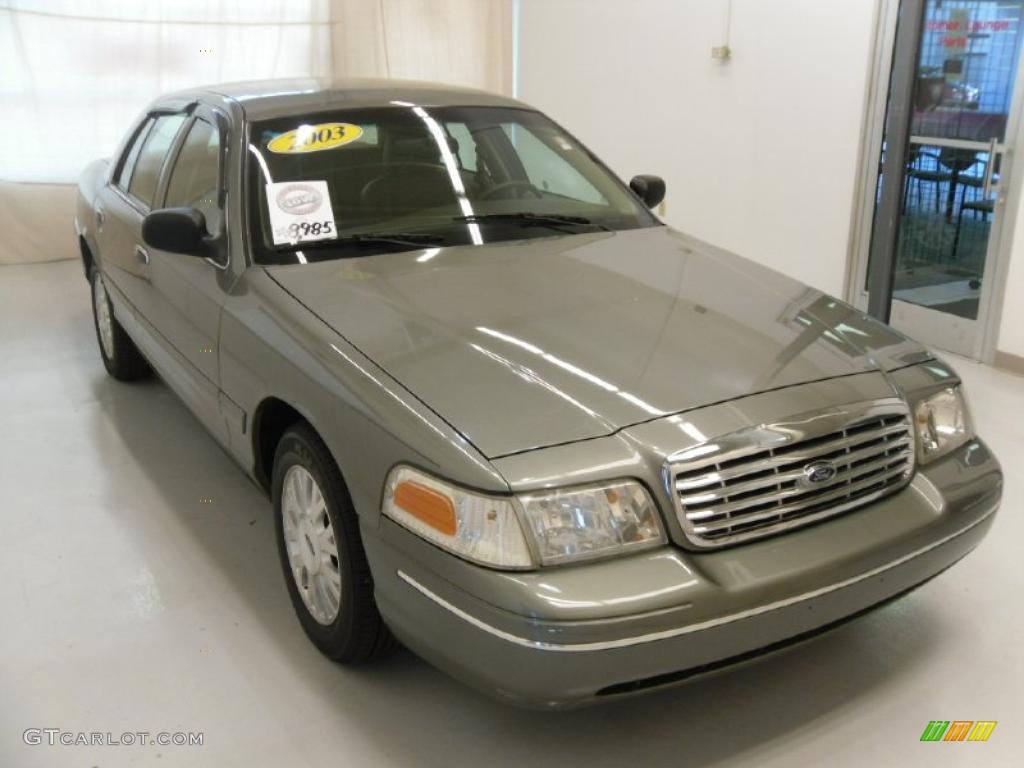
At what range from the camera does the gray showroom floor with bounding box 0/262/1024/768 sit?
203cm

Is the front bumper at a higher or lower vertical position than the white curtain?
lower

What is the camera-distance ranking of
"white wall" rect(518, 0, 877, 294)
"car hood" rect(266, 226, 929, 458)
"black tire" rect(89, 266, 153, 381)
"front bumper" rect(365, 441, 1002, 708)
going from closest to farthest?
1. "front bumper" rect(365, 441, 1002, 708)
2. "car hood" rect(266, 226, 929, 458)
3. "black tire" rect(89, 266, 153, 381)
4. "white wall" rect(518, 0, 877, 294)

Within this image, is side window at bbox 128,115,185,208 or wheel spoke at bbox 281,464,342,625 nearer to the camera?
wheel spoke at bbox 281,464,342,625

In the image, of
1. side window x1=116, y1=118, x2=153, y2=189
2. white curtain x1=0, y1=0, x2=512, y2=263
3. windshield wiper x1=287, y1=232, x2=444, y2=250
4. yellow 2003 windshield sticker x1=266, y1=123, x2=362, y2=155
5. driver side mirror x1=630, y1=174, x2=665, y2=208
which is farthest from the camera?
white curtain x1=0, y1=0, x2=512, y2=263

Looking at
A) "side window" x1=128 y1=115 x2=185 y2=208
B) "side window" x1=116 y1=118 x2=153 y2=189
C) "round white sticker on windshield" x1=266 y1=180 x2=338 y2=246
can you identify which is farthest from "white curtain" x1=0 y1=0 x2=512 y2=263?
"round white sticker on windshield" x1=266 y1=180 x2=338 y2=246

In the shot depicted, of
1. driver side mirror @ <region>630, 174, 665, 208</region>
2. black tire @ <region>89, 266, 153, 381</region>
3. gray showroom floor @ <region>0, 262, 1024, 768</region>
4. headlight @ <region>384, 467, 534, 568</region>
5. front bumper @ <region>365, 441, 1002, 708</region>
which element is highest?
driver side mirror @ <region>630, 174, 665, 208</region>

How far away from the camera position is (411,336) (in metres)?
2.14

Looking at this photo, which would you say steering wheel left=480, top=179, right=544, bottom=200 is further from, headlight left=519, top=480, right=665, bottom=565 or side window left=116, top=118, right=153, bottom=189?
→ side window left=116, top=118, right=153, bottom=189

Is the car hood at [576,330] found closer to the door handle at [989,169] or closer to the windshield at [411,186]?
the windshield at [411,186]

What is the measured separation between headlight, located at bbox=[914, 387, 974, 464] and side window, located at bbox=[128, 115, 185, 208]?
2493 millimetres

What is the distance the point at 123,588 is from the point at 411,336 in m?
1.16

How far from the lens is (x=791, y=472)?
6.19 ft

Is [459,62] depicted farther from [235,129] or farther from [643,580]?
[643,580]

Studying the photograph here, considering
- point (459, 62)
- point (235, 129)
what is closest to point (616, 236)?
point (235, 129)
